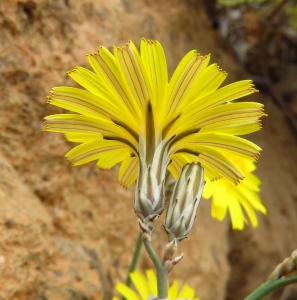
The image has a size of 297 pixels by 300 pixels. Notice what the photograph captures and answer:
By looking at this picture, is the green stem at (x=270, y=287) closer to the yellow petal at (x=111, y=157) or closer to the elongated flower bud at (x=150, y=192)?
the elongated flower bud at (x=150, y=192)

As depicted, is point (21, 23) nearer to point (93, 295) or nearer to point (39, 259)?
point (39, 259)

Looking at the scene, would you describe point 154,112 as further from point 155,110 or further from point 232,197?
point 232,197

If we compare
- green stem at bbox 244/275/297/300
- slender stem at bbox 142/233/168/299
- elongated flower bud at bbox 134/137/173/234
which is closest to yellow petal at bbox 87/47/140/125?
elongated flower bud at bbox 134/137/173/234

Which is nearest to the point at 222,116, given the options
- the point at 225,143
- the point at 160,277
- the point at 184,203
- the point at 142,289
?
the point at 225,143

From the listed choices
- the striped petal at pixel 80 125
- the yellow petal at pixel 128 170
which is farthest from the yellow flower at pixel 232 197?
the striped petal at pixel 80 125

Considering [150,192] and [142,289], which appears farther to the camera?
[142,289]
